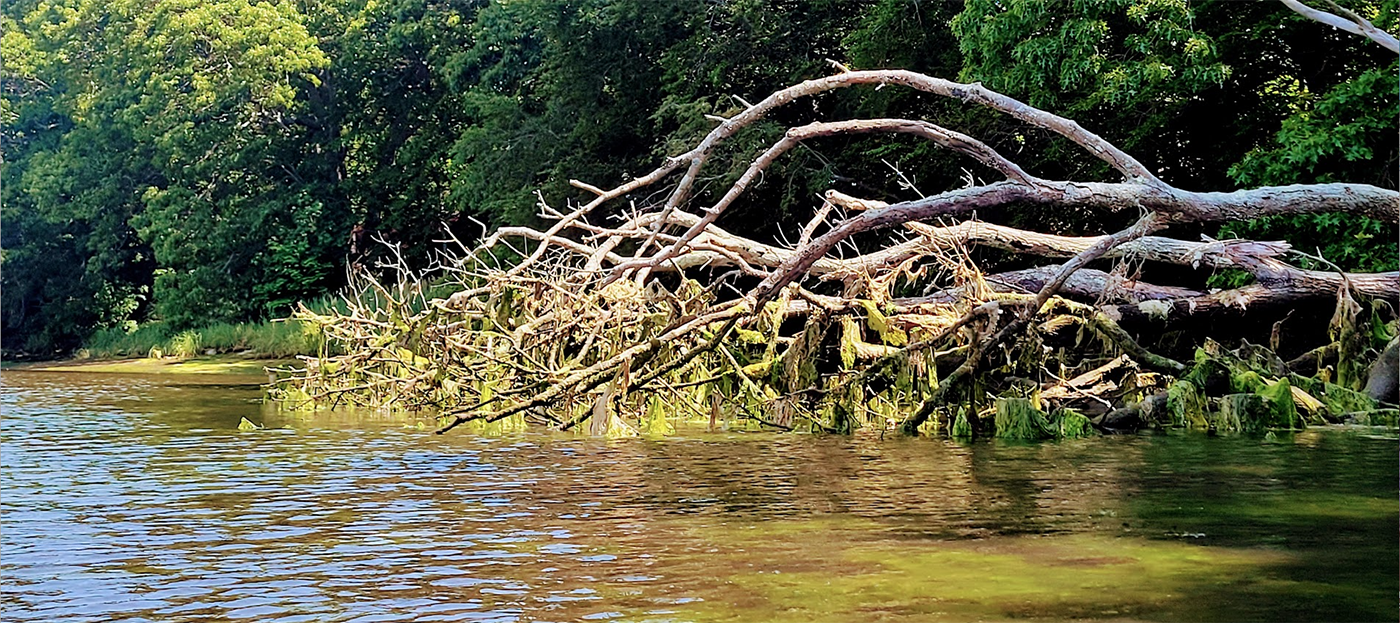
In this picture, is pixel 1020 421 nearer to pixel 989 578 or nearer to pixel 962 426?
pixel 962 426

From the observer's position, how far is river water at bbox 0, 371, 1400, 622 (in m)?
6.29

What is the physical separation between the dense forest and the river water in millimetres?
5230

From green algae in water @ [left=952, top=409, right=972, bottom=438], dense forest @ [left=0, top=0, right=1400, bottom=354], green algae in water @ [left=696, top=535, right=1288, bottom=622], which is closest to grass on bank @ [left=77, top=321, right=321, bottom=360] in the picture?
dense forest @ [left=0, top=0, right=1400, bottom=354]

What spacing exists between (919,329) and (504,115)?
21.1m

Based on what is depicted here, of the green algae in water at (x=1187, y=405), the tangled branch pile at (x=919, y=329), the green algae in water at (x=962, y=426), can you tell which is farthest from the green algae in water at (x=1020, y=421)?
the green algae in water at (x=1187, y=405)

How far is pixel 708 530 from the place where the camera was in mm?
8141

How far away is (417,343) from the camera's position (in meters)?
16.5

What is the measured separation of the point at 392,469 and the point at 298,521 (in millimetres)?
2617

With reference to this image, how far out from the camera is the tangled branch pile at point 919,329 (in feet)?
42.4

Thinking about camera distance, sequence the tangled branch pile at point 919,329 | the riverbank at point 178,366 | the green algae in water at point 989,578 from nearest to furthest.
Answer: the green algae in water at point 989,578 < the tangled branch pile at point 919,329 < the riverbank at point 178,366

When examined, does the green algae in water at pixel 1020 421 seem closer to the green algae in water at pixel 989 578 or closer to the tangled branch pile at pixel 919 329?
the tangled branch pile at pixel 919 329

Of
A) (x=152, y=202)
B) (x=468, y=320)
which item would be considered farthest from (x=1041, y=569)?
(x=152, y=202)

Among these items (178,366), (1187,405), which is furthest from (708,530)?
(178,366)

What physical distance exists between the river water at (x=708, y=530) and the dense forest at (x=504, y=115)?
17.2 ft
